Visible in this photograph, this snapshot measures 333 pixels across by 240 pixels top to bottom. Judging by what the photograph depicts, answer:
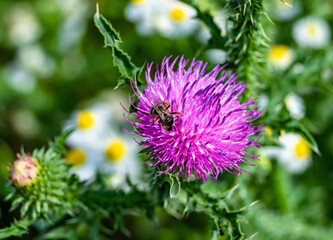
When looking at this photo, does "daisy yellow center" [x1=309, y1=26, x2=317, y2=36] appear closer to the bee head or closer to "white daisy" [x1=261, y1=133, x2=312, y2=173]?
"white daisy" [x1=261, y1=133, x2=312, y2=173]

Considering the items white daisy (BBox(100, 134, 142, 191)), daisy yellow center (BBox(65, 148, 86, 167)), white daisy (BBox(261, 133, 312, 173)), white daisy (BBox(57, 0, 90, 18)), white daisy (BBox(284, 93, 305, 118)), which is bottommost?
daisy yellow center (BBox(65, 148, 86, 167))

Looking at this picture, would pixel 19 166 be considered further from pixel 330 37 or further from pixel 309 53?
pixel 330 37

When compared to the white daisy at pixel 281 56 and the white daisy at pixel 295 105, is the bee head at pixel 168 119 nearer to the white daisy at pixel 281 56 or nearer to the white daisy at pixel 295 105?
the white daisy at pixel 295 105

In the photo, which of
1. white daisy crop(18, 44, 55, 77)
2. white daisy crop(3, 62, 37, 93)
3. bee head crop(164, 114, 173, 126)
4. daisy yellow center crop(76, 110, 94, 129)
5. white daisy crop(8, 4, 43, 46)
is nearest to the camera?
bee head crop(164, 114, 173, 126)

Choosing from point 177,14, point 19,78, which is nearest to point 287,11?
point 177,14

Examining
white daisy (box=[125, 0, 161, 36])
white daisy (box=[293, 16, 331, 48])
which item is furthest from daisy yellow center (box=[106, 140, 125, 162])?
white daisy (box=[293, 16, 331, 48])

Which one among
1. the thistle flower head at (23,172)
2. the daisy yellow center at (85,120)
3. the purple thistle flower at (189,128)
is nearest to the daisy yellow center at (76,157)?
the daisy yellow center at (85,120)

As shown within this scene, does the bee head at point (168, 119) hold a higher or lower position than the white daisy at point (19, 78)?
lower
